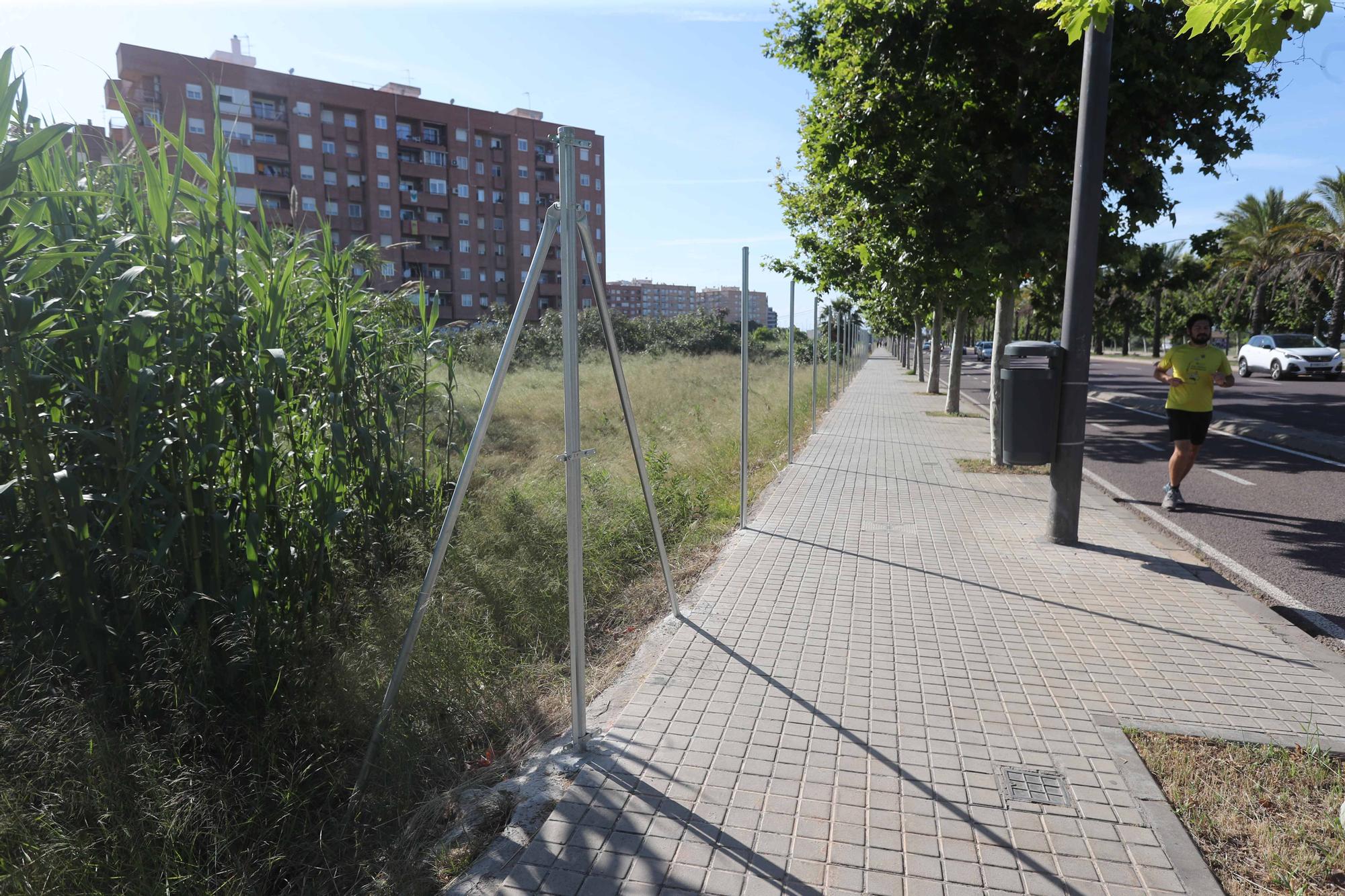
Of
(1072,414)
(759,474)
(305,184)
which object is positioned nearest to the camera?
(1072,414)

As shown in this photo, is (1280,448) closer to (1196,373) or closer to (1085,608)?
(1196,373)

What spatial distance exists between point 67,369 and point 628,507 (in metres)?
4.89

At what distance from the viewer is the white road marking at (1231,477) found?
1005 centimetres

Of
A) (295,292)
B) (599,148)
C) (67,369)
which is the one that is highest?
(599,148)

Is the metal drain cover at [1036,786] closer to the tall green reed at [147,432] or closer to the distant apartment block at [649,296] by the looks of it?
the tall green reed at [147,432]

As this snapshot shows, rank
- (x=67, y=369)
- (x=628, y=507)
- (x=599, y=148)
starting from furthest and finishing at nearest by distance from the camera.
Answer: (x=599, y=148)
(x=628, y=507)
(x=67, y=369)

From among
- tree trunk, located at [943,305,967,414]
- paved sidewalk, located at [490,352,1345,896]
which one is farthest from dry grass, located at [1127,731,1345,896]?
tree trunk, located at [943,305,967,414]

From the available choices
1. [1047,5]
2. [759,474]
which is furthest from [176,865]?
[759,474]

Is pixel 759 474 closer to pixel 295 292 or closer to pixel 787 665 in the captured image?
pixel 787 665

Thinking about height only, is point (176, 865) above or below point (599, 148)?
below

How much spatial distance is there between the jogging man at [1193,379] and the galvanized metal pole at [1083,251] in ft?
6.21

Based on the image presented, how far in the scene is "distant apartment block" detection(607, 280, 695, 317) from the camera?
154250 mm

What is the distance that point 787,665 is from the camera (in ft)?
14.6

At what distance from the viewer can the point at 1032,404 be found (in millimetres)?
6574
